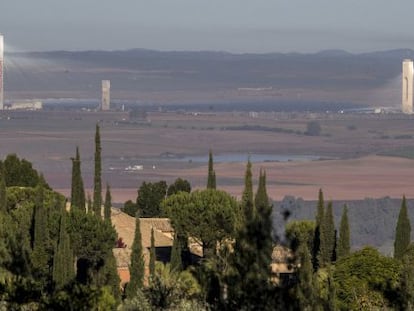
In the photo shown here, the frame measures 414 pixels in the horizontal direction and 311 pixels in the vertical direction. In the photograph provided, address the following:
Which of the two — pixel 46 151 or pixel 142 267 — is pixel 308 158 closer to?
pixel 46 151

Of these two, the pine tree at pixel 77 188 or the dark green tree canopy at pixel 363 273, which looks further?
the pine tree at pixel 77 188

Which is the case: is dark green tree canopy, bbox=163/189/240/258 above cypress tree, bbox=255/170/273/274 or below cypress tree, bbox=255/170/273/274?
below

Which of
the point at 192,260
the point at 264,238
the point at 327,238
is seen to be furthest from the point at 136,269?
the point at 264,238

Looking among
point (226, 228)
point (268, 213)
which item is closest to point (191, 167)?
point (226, 228)

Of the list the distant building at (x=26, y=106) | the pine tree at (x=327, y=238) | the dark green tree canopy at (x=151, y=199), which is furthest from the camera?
the distant building at (x=26, y=106)

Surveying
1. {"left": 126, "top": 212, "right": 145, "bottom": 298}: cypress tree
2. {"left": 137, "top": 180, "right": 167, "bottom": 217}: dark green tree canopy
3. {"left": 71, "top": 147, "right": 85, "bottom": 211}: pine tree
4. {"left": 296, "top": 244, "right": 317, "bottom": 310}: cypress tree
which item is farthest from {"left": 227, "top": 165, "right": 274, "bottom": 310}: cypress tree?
{"left": 137, "top": 180, "right": 167, "bottom": 217}: dark green tree canopy

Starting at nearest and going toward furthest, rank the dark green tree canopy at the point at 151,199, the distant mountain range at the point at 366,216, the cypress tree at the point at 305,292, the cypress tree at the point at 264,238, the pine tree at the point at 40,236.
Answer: the cypress tree at the point at 264,238, the cypress tree at the point at 305,292, the pine tree at the point at 40,236, the dark green tree canopy at the point at 151,199, the distant mountain range at the point at 366,216

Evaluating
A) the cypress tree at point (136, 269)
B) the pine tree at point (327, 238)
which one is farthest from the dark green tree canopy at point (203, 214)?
the cypress tree at point (136, 269)

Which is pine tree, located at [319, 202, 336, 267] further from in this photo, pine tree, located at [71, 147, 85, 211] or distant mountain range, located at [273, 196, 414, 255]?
distant mountain range, located at [273, 196, 414, 255]

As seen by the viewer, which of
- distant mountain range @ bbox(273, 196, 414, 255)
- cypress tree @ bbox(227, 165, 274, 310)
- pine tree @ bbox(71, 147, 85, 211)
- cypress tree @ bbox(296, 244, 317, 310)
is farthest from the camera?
distant mountain range @ bbox(273, 196, 414, 255)

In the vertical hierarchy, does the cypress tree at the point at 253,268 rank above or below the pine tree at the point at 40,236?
above

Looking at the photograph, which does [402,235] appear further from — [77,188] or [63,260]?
[63,260]

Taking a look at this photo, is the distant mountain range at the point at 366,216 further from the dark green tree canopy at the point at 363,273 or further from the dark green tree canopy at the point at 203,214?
the dark green tree canopy at the point at 363,273
